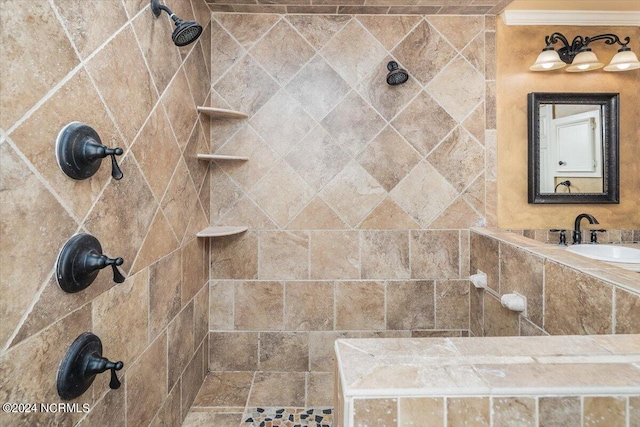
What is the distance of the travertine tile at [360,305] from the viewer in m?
2.17

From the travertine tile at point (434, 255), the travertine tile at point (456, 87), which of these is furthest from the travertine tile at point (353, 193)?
the travertine tile at point (456, 87)

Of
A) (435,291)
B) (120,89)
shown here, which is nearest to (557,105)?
(435,291)

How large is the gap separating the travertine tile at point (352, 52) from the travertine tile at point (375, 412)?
6.55 feet

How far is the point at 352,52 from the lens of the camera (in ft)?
7.09

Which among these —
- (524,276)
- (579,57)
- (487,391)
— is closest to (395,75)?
(579,57)

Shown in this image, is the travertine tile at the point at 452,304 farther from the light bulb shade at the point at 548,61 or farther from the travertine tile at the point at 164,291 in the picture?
the travertine tile at the point at 164,291

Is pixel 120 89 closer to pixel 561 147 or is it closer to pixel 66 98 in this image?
pixel 66 98

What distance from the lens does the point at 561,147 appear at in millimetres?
2150

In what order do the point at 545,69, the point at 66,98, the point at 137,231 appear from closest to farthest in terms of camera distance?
1. the point at 66,98
2. the point at 137,231
3. the point at 545,69

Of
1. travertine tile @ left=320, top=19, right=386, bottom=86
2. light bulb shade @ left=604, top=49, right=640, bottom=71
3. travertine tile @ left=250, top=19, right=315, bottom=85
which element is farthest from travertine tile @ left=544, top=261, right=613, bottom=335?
travertine tile @ left=250, top=19, right=315, bottom=85

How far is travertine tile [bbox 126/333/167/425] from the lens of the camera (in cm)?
122

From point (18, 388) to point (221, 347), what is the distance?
1.53 m

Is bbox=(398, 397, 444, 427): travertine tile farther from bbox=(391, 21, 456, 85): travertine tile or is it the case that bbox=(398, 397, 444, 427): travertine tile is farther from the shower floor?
bbox=(391, 21, 456, 85): travertine tile

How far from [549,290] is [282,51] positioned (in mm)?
1988
